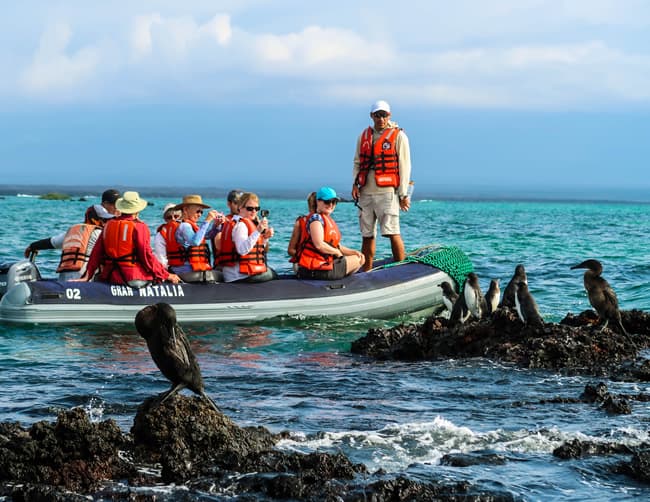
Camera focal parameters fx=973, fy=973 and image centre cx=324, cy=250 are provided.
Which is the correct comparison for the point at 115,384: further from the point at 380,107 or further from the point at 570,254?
the point at 570,254

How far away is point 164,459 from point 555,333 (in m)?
4.97

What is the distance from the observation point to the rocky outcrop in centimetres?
929

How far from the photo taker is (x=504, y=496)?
224 inches

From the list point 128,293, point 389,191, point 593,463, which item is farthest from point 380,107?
point 593,463

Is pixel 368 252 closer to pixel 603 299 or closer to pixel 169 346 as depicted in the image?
pixel 603 299

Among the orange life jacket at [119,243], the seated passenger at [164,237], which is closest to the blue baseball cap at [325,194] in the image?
the seated passenger at [164,237]

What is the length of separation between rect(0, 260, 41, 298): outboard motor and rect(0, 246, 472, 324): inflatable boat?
0.04ft

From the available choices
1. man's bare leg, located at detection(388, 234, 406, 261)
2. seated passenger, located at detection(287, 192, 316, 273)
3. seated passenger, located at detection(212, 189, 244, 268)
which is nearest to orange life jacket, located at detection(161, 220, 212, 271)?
seated passenger, located at detection(212, 189, 244, 268)

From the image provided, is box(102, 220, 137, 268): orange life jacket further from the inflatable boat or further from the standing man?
→ the standing man

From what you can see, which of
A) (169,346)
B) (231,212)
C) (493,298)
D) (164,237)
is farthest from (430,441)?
(164,237)

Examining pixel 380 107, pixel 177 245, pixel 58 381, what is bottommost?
pixel 58 381

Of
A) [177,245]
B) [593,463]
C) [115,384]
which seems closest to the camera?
[593,463]

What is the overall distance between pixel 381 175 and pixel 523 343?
433 cm

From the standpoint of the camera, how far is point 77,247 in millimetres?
12391
